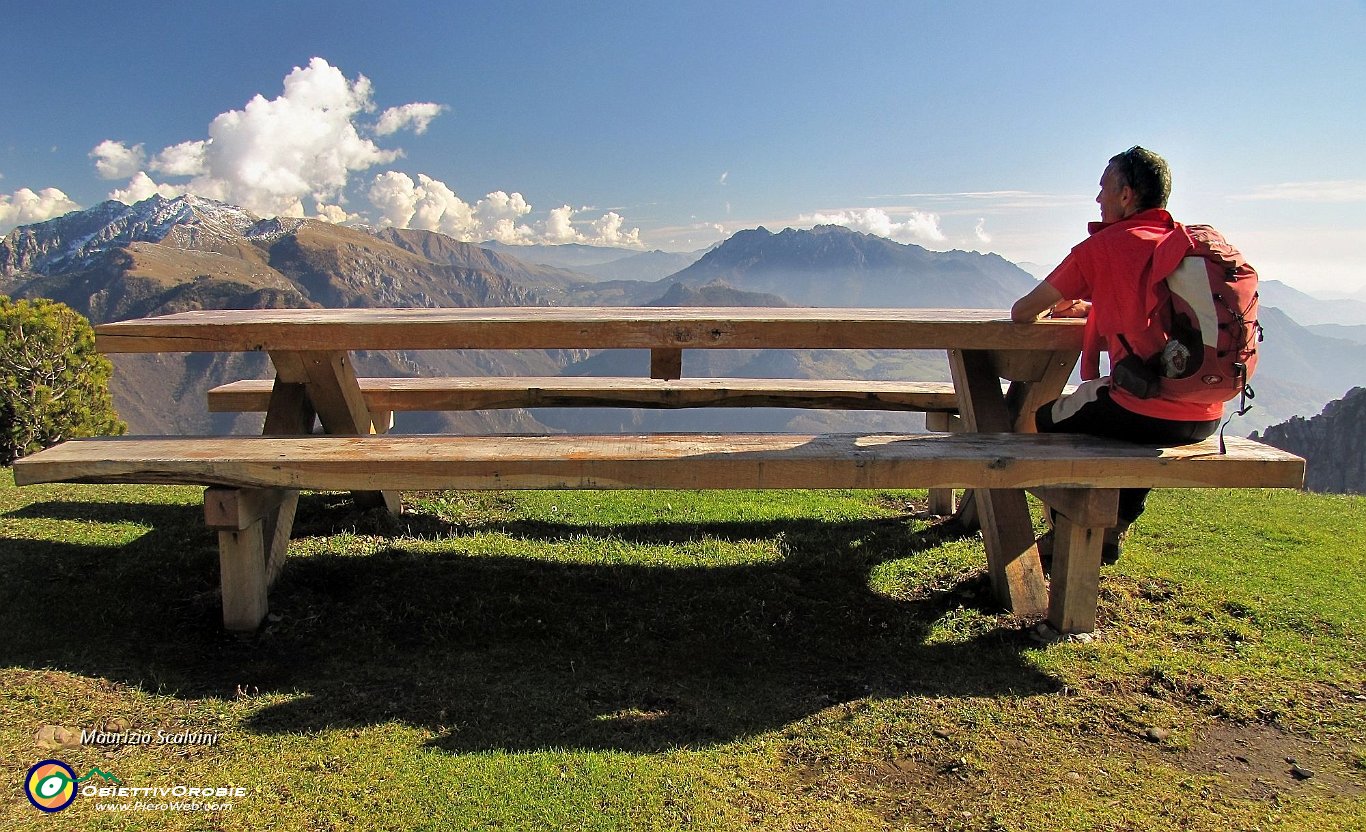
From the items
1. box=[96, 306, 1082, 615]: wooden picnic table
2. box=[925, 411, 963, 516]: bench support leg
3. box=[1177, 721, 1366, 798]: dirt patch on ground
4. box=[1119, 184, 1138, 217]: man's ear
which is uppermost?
box=[1119, 184, 1138, 217]: man's ear

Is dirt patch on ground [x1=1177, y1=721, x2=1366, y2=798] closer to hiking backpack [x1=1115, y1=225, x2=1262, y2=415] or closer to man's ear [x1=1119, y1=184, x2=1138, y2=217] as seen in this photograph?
hiking backpack [x1=1115, y1=225, x2=1262, y2=415]

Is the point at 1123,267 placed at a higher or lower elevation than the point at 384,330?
higher

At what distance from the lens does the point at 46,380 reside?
12617 mm

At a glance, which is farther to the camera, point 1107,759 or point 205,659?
point 205,659

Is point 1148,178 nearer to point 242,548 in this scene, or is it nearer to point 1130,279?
point 1130,279

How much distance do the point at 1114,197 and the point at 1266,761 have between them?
2.92 metres

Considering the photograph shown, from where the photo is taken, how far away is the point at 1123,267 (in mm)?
4516

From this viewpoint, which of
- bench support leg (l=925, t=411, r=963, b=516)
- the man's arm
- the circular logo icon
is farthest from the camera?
bench support leg (l=925, t=411, r=963, b=516)

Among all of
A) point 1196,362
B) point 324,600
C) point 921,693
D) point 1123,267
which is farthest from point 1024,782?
point 324,600

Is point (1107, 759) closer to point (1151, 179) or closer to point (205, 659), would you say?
point (1151, 179)

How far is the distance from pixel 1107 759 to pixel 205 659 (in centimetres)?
448

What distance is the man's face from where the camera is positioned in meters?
4.65

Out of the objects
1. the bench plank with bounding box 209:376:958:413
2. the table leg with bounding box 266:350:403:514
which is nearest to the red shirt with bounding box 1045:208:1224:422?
the bench plank with bounding box 209:376:958:413

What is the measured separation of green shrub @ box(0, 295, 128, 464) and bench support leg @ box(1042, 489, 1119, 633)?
12.4 m
